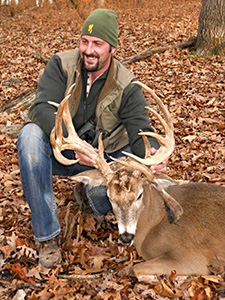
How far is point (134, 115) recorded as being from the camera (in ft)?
15.6

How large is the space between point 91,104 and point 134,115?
57cm

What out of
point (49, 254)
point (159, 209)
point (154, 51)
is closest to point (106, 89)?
point (159, 209)

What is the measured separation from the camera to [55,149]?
4.14 meters

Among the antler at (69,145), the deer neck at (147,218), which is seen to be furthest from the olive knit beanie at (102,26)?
the deer neck at (147,218)

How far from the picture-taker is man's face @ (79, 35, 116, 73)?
4.69m

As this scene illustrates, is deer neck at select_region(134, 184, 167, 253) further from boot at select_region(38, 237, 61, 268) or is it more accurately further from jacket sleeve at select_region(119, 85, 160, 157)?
boot at select_region(38, 237, 61, 268)

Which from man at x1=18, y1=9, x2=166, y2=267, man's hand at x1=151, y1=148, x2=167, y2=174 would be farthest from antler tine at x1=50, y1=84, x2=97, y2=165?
man's hand at x1=151, y1=148, x2=167, y2=174

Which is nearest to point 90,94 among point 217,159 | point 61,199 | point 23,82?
point 61,199

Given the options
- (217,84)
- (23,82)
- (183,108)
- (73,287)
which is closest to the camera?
(73,287)

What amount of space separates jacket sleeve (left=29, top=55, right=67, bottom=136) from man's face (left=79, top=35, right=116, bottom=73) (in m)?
0.34

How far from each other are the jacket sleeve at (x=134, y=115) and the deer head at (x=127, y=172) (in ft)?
1.79

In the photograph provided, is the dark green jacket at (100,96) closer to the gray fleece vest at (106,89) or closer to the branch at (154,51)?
the gray fleece vest at (106,89)

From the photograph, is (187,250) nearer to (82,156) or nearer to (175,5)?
(82,156)

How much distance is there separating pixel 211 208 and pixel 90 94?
2.00 metres
